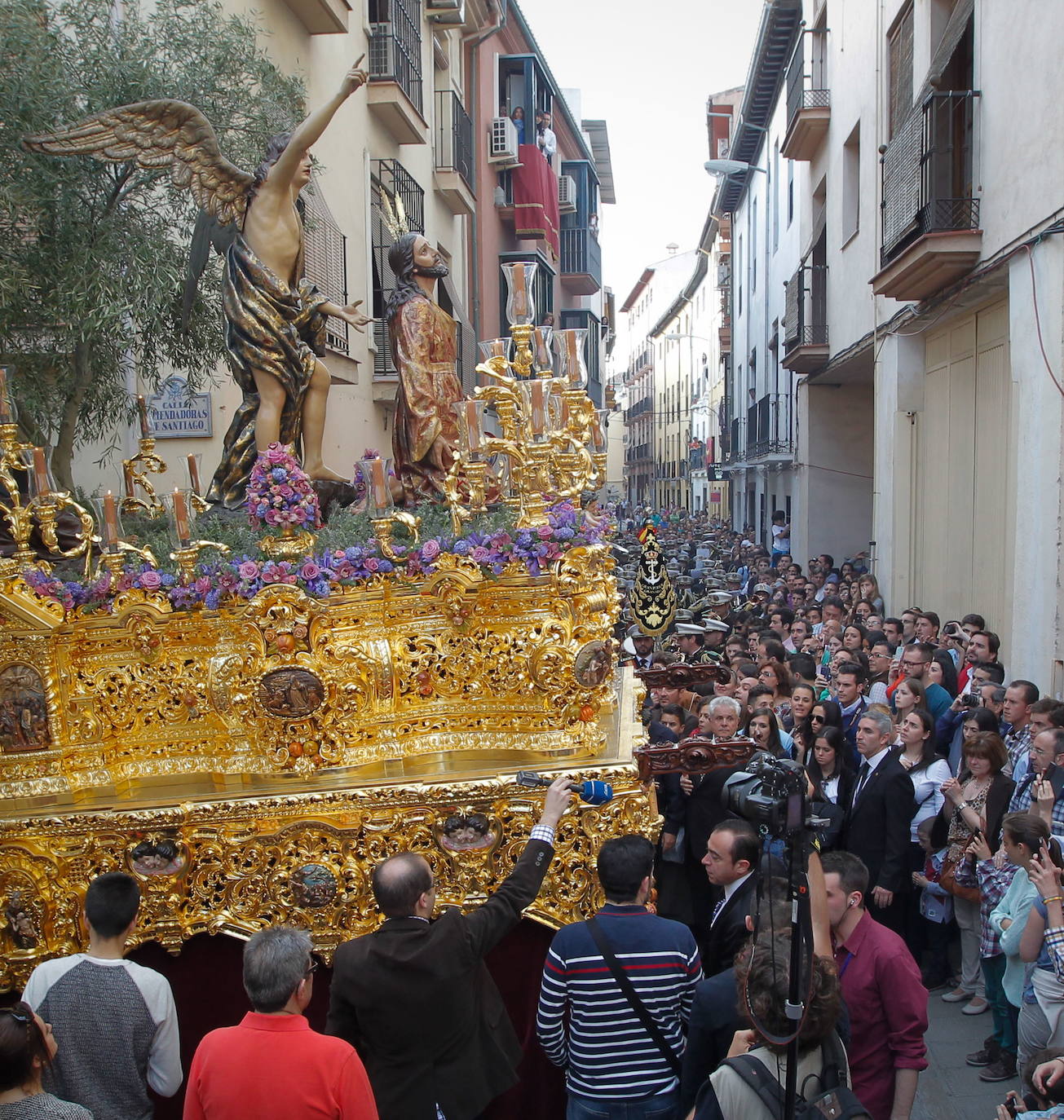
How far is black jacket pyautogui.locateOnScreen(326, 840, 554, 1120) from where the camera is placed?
9.52 ft

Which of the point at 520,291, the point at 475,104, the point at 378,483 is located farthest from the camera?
the point at 475,104

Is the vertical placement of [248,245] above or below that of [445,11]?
below

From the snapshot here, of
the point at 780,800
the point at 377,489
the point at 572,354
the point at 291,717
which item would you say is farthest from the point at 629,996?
the point at 572,354

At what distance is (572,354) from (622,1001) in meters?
3.27

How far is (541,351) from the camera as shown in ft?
17.9

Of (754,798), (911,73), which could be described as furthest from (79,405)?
(911,73)

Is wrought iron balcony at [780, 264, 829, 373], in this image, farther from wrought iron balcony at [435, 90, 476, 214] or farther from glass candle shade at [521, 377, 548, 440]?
glass candle shade at [521, 377, 548, 440]

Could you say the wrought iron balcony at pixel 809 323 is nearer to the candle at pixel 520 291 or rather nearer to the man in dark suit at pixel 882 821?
the man in dark suit at pixel 882 821

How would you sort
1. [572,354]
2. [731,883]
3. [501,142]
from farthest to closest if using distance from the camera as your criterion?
1. [501,142]
2. [572,354]
3. [731,883]

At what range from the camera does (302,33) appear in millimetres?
9734

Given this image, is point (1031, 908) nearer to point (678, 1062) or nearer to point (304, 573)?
point (678, 1062)

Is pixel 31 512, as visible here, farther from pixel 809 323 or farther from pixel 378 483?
pixel 809 323

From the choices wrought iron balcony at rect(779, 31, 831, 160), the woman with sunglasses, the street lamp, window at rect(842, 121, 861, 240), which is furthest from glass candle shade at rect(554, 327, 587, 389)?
the street lamp

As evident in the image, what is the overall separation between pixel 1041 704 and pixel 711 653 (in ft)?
14.6
